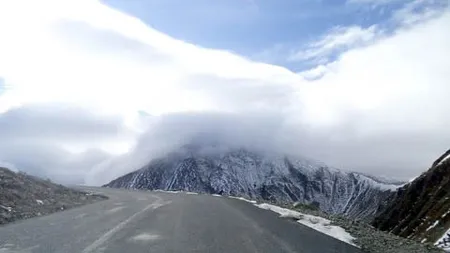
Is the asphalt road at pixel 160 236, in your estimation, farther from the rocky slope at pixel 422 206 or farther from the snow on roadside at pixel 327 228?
the rocky slope at pixel 422 206

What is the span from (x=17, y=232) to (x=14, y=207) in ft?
26.5

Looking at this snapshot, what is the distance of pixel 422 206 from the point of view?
143125 mm

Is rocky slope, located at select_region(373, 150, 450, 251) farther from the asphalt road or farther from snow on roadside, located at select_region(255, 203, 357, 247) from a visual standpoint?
the asphalt road

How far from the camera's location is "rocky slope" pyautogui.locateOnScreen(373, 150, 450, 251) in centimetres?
11356

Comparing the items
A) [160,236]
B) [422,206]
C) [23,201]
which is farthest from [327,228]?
[422,206]

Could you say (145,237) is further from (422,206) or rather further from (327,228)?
(422,206)

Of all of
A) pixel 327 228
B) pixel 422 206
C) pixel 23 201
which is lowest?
pixel 327 228

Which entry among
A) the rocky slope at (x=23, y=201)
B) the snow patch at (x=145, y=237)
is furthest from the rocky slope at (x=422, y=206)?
the snow patch at (x=145, y=237)

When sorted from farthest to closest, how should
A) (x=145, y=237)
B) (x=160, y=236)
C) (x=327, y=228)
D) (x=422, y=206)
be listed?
(x=422, y=206)
(x=327, y=228)
(x=160, y=236)
(x=145, y=237)

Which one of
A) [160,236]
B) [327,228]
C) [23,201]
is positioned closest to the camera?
[160,236]

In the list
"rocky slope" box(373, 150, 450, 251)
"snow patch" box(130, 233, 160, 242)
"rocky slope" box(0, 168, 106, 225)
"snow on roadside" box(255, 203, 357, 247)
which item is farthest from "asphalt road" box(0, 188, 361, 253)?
"rocky slope" box(373, 150, 450, 251)

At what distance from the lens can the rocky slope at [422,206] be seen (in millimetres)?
113562

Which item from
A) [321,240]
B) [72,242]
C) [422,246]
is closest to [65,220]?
[72,242]

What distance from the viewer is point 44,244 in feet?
42.3
